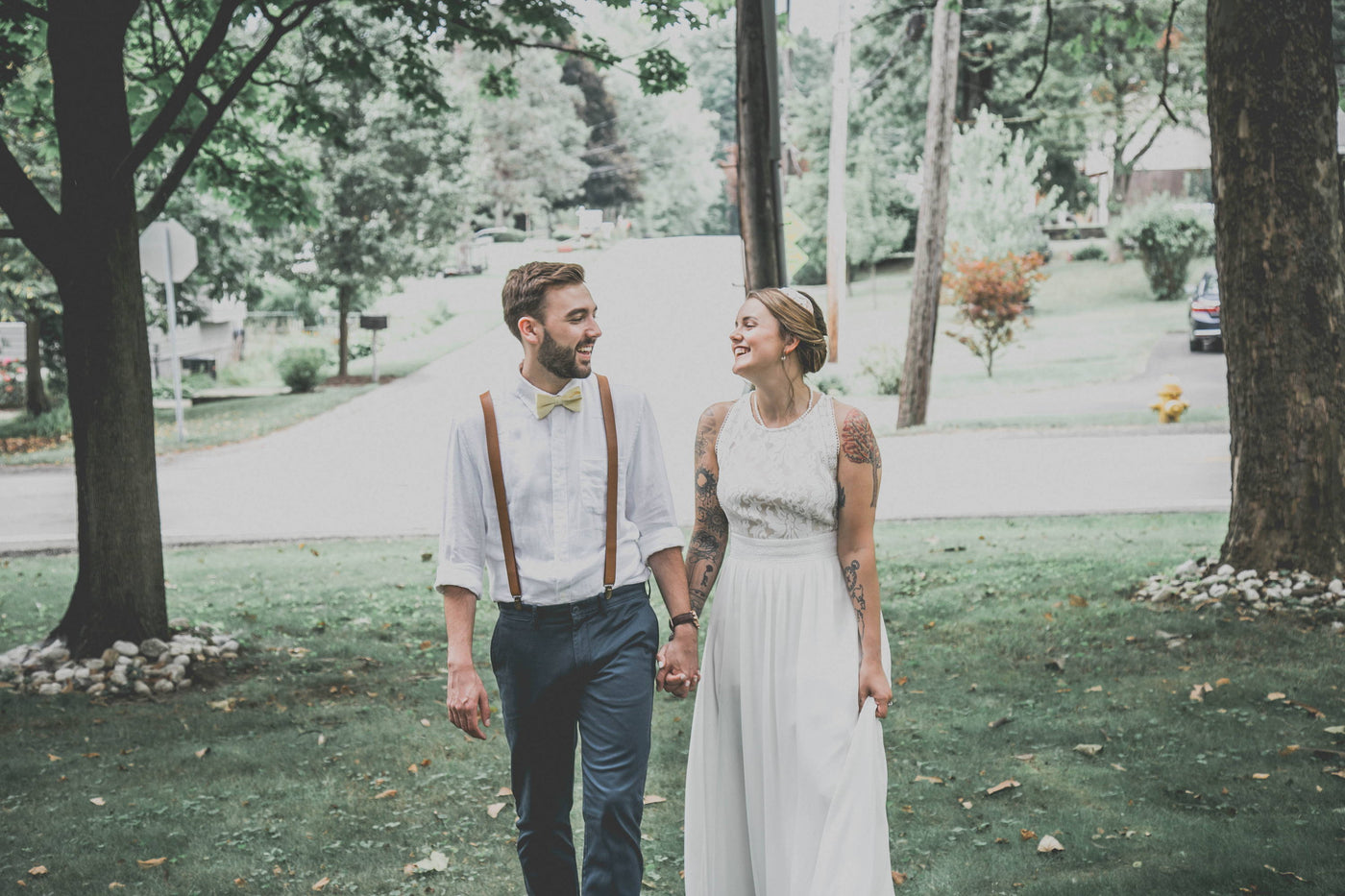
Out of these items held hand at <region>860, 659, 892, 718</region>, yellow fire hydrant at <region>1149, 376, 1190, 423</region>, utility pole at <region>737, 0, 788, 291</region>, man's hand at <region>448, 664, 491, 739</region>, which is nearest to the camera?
man's hand at <region>448, 664, 491, 739</region>

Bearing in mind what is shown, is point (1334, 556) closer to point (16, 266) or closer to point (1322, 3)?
point (1322, 3)

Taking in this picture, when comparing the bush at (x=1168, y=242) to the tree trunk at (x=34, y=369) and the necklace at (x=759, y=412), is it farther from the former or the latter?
the necklace at (x=759, y=412)

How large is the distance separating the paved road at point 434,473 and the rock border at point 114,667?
18.7ft

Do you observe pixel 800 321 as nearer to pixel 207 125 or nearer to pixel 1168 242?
pixel 207 125

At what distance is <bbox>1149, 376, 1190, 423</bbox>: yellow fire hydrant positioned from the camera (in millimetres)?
19922

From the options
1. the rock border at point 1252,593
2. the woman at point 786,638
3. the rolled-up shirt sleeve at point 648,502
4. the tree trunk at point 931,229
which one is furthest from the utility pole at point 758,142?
the tree trunk at point 931,229

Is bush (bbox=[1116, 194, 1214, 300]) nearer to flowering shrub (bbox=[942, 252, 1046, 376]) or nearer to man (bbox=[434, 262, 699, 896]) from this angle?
flowering shrub (bbox=[942, 252, 1046, 376])

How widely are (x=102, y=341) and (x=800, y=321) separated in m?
5.28

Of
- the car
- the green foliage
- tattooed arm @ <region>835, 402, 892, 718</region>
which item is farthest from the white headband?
the green foliage

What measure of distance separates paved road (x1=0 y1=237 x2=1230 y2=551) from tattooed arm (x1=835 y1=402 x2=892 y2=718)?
837 cm

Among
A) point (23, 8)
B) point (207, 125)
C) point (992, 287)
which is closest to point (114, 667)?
point (207, 125)

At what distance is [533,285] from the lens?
3.56 meters

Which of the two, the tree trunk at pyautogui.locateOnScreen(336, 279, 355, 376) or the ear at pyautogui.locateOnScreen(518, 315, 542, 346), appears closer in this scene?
the ear at pyautogui.locateOnScreen(518, 315, 542, 346)

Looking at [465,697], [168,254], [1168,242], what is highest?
[1168,242]
